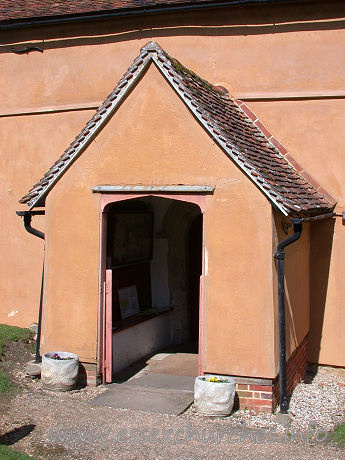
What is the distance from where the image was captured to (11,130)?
12148mm

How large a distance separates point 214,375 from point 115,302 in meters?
3.10

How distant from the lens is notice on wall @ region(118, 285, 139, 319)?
34.7 ft

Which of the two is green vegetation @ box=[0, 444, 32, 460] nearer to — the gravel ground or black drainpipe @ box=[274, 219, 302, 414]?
the gravel ground

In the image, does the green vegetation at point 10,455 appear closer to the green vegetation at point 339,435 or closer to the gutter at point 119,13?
the green vegetation at point 339,435

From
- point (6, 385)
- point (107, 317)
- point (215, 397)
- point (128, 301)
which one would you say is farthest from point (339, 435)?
point (128, 301)

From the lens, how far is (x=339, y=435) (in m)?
7.07

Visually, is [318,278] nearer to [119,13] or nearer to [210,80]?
[210,80]

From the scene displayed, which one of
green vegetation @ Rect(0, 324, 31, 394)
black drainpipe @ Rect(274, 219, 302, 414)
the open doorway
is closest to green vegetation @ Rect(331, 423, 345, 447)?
black drainpipe @ Rect(274, 219, 302, 414)

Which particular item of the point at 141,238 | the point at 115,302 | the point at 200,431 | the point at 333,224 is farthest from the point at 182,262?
the point at 200,431

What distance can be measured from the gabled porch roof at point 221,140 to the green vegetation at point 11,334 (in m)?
2.90

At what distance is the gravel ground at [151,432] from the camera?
21.3ft

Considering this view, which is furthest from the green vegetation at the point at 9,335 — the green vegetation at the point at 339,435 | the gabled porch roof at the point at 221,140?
the green vegetation at the point at 339,435

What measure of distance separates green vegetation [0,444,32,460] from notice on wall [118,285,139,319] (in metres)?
4.38

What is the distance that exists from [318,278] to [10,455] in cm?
614
